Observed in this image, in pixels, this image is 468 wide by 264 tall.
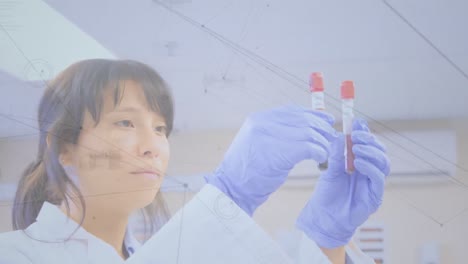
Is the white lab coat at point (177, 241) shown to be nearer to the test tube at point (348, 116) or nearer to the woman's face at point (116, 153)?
the woman's face at point (116, 153)

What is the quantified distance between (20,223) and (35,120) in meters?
0.20

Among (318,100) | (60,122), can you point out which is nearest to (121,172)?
(60,122)

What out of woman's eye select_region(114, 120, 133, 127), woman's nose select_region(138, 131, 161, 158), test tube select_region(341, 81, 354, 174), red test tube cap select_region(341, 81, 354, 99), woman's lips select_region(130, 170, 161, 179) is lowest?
woman's lips select_region(130, 170, 161, 179)

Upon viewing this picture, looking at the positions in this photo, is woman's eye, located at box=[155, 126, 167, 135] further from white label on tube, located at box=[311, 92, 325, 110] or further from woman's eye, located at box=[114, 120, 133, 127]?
white label on tube, located at box=[311, 92, 325, 110]

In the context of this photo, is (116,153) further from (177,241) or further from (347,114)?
(347,114)

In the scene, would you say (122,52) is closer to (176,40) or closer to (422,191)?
A: (176,40)

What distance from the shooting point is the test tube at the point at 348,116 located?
119 centimetres

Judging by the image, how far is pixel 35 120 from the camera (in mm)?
1110

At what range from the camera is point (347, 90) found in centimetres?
124

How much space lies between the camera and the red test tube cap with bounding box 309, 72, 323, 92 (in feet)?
4.00

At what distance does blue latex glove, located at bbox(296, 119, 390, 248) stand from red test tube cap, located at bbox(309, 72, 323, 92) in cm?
11

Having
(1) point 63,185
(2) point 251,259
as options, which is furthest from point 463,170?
(1) point 63,185

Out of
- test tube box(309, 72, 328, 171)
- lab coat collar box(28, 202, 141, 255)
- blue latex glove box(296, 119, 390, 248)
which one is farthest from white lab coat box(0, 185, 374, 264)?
test tube box(309, 72, 328, 171)

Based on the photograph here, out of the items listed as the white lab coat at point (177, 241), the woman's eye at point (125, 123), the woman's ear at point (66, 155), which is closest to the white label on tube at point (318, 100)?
the white lab coat at point (177, 241)
